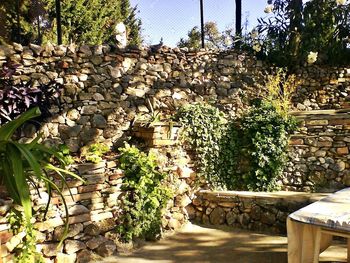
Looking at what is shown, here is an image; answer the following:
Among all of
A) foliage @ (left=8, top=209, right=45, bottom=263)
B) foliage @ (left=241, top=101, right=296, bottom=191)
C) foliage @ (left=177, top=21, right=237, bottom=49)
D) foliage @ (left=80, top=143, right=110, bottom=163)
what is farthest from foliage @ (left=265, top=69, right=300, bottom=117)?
foliage @ (left=8, top=209, right=45, bottom=263)

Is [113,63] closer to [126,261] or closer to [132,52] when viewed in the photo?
[132,52]

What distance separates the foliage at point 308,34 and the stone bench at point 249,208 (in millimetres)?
2974

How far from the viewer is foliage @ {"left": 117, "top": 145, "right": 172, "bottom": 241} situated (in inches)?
156

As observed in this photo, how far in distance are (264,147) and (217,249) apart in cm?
175

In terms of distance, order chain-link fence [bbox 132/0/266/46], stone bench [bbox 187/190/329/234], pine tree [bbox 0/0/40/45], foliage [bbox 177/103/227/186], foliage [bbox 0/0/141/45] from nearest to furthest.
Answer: stone bench [bbox 187/190/329/234]
foliage [bbox 177/103/227/186]
pine tree [bbox 0/0/40/45]
foliage [bbox 0/0/141/45]
chain-link fence [bbox 132/0/266/46]

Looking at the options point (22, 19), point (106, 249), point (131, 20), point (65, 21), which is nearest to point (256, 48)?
point (65, 21)

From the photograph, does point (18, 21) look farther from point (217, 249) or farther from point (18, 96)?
point (217, 249)

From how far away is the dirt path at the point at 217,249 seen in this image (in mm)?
3686

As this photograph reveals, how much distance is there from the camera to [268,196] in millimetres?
4684

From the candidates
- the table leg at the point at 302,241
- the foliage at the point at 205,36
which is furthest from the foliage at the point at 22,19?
the table leg at the point at 302,241

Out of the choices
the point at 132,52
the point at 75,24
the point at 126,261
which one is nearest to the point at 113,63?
the point at 132,52

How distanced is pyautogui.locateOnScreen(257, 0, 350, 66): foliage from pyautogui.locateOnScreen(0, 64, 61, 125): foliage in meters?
4.33

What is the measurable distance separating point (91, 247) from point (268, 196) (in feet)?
7.71

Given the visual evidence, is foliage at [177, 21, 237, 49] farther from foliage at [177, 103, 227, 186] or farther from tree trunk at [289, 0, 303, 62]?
foliage at [177, 103, 227, 186]
